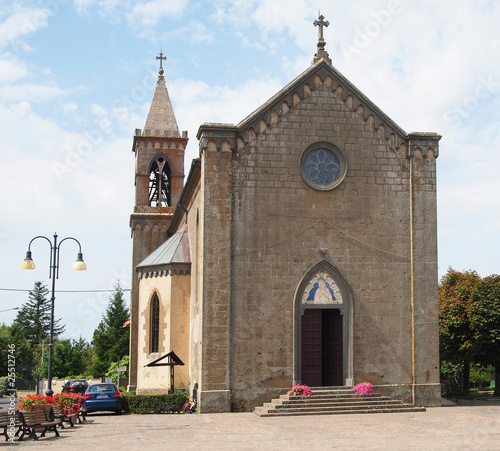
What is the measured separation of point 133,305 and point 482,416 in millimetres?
21284

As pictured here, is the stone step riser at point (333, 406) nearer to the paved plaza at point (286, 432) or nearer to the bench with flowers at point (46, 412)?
the paved plaza at point (286, 432)

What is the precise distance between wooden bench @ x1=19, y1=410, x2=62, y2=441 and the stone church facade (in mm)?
6164

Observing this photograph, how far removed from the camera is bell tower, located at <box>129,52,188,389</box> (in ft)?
127

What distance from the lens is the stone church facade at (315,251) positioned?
A: 2339cm

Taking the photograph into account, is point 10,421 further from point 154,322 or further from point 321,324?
point 154,322

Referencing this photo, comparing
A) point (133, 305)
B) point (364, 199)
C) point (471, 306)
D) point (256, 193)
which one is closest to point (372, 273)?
point (364, 199)

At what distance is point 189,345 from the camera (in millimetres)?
27844

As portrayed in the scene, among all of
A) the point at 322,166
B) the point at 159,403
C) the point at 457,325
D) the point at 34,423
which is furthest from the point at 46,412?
the point at 457,325

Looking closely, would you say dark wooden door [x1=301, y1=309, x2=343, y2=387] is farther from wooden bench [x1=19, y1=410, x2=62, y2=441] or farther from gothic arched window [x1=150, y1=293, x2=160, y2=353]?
wooden bench [x1=19, y1=410, x2=62, y2=441]

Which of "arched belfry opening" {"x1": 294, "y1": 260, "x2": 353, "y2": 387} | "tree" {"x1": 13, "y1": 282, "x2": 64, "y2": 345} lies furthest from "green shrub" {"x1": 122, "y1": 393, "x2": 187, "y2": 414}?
"tree" {"x1": 13, "y1": 282, "x2": 64, "y2": 345}

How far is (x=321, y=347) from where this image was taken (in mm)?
24531

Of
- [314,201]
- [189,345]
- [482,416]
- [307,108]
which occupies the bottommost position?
[482,416]

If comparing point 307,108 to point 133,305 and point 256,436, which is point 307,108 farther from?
point 133,305

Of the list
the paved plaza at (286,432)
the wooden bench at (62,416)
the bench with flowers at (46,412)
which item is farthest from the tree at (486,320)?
the wooden bench at (62,416)
